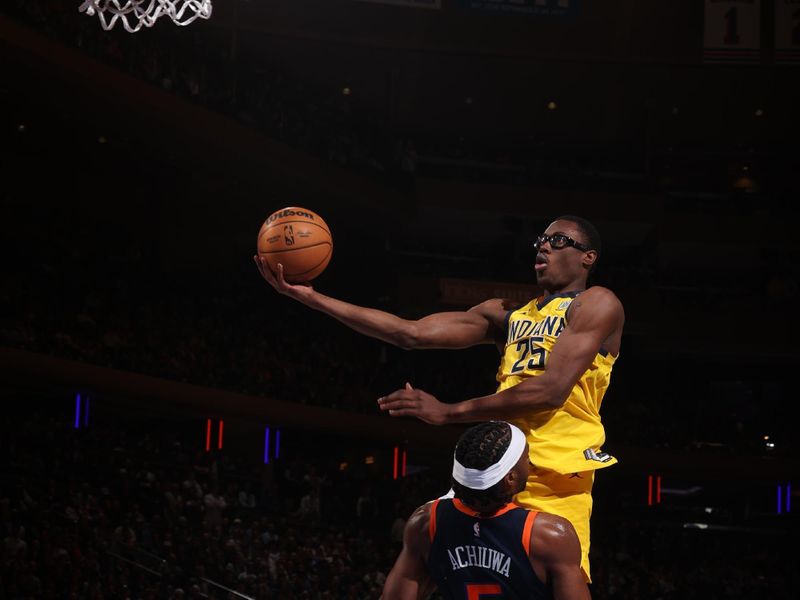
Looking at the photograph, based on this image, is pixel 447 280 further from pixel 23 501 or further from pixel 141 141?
pixel 23 501

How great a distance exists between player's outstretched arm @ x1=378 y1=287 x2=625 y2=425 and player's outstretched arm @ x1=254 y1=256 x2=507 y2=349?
594mm

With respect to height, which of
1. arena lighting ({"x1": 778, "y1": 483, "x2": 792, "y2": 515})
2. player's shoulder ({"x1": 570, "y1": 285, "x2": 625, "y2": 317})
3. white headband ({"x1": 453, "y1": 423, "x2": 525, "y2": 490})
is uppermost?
player's shoulder ({"x1": 570, "y1": 285, "x2": 625, "y2": 317})

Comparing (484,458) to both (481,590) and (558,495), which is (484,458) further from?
(558,495)

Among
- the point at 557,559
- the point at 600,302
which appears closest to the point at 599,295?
the point at 600,302

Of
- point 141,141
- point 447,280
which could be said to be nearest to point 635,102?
point 447,280

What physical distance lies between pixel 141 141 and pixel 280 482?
682 cm

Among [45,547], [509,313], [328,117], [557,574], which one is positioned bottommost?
[45,547]

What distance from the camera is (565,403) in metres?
4.33

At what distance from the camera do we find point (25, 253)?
705 inches

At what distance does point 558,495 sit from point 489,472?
88cm

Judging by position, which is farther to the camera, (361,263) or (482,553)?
(361,263)

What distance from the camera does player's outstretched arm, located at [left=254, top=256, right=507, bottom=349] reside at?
190 inches

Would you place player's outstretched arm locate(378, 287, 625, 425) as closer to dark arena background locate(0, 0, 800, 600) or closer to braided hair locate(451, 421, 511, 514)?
braided hair locate(451, 421, 511, 514)

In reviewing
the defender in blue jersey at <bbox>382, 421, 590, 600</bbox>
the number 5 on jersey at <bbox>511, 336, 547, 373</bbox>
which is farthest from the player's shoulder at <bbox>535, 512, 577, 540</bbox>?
the number 5 on jersey at <bbox>511, 336, 547, 373</bbox>
